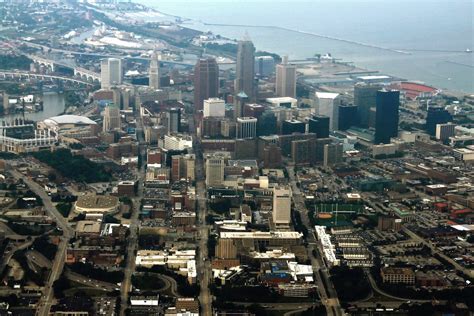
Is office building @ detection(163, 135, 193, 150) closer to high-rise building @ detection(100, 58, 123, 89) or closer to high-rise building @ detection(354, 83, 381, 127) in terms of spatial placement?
high-rise building @ detection(354, 83, 381, 127)

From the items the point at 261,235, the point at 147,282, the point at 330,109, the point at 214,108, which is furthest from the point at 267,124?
the point at 147,282

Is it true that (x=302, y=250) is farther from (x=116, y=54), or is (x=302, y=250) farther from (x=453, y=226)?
(x=116, y=54)

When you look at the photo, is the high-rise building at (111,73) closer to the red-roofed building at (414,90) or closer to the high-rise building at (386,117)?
the red-roofed building at (414,90)

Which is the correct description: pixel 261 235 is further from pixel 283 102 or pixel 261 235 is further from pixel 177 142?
pixel 283 102

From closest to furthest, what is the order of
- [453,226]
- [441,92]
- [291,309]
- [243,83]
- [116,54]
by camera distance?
[291,309] → [453,226] → [243,83] → [441,92] → [116,54]

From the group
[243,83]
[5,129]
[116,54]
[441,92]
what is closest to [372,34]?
[116,54]

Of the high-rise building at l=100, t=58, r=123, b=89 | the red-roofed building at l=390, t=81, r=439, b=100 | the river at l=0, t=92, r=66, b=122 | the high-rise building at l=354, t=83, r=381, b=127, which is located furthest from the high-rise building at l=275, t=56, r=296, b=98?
the river at l=0, t=92, r=66, b=122

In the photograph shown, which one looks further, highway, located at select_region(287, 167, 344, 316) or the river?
the river
